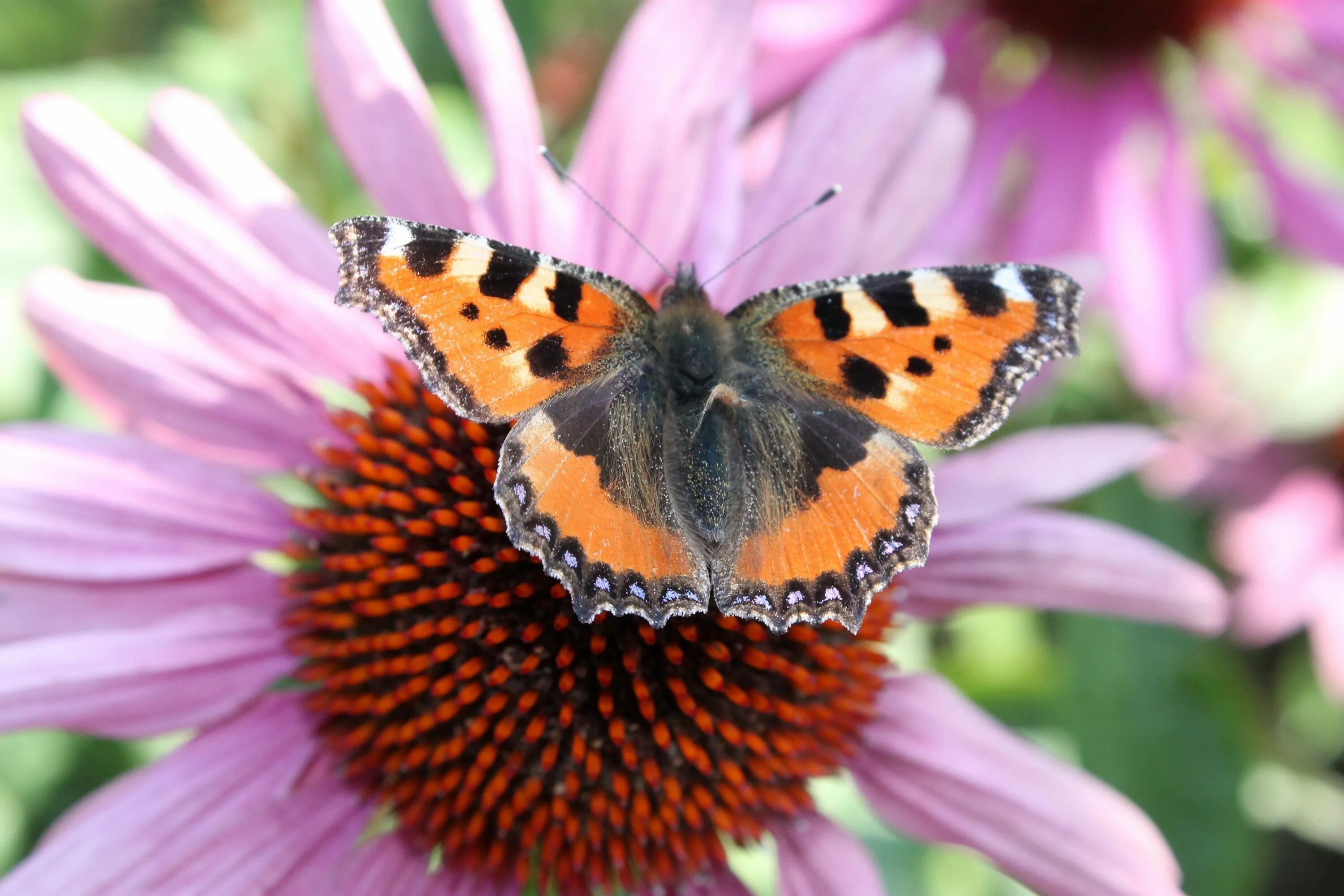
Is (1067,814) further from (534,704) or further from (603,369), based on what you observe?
(603,369)

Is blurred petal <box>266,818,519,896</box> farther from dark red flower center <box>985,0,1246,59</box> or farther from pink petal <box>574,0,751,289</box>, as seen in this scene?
dark red flower center <box>985,0,1246,59</box>

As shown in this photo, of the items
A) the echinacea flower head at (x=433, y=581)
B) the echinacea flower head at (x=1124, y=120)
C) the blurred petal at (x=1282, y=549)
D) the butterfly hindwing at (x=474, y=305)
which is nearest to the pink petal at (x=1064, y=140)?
the echinacea flower head at (x=1124, y=120)

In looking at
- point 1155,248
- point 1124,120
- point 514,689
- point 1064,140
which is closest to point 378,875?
point 514,689

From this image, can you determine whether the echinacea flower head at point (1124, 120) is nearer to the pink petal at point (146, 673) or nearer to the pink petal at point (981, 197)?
the pink petal at point (981, 197)

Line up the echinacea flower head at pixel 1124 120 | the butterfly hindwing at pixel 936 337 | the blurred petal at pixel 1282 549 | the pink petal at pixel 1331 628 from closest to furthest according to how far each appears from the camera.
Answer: the butterfly hindwing at pixel 936 337, the echinacea flower head at pixel 1124 120, the pink petal at pixel 1331 628, the blurred petal at pixel 1282 549

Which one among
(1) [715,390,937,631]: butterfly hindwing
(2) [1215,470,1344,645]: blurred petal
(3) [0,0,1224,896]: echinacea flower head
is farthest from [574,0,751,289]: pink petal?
(2) [1215,470,1344,645]: blurred petal

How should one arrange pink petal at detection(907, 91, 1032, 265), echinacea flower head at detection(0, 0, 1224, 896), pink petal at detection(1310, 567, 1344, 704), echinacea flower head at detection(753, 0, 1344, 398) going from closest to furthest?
echinacea flower head at detection(0, 0, 1224, 896) → pink petal at detection(907, 91, 1032, 265) → echinacea flower head at detection(753, 0, 1344, 398) → pink petal at detection(1310, 567, 1344, 704)

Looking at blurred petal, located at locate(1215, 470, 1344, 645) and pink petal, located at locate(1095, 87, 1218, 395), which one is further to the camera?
blurred petal, located at locate(1215, 470, 1344, 645)
